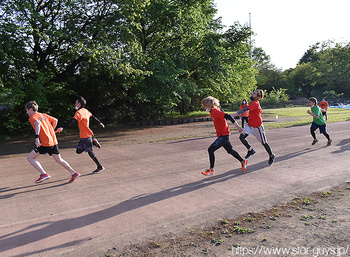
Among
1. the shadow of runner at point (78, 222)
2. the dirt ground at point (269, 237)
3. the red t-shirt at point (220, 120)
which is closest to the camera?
the dirt ground at point (269, 237)

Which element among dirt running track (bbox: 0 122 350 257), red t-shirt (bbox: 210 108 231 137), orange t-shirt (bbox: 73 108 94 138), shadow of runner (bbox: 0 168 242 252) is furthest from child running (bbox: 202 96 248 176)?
orange t-shirt (bbox: 73 108 94 138)

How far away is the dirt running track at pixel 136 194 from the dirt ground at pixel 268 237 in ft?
0.79

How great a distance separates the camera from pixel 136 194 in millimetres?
5473

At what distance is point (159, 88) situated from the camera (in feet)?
59.9

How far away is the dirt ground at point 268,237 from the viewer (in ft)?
10.6

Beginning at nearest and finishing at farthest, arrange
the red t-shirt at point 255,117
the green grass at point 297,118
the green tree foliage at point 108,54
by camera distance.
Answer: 1. the red t-shirt at point 255,117
2. the green tree foliage at point 108,54
3. the green grass at point 297,118

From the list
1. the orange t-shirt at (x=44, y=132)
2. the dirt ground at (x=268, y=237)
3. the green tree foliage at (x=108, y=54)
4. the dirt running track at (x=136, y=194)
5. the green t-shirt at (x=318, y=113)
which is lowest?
the dirt ground at (x=268, y=237)

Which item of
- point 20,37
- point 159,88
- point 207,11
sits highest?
point 207,11

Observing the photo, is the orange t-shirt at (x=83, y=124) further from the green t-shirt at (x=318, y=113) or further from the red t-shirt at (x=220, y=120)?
the green t-shirt at (x=318, y=113)

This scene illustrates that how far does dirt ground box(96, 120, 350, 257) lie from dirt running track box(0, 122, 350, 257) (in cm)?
24

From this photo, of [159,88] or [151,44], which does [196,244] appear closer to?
[159,88]

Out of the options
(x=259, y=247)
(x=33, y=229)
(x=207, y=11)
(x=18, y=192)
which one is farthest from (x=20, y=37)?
(x=207, y=11)

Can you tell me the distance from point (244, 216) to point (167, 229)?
4.01 ft

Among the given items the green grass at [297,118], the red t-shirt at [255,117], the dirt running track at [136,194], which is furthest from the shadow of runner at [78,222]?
the green grass at [297,118]
